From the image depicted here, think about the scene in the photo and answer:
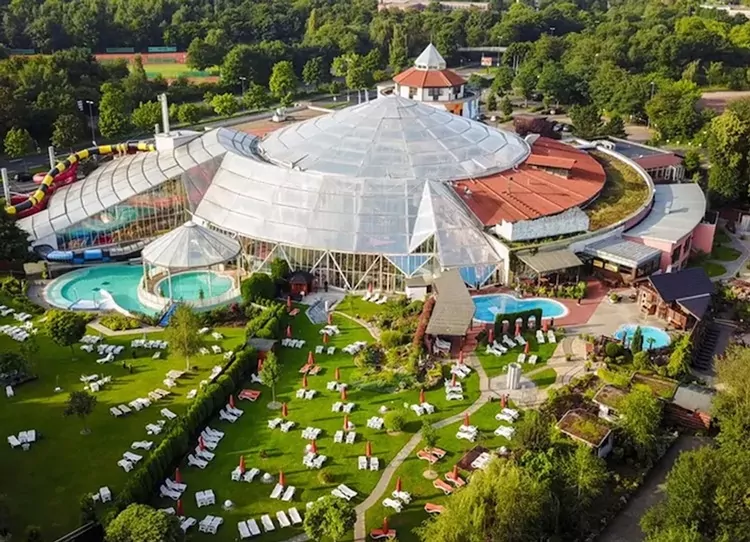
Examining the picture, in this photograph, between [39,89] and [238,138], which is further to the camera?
[39,89]

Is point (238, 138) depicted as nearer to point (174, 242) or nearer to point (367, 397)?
point (174, 242)

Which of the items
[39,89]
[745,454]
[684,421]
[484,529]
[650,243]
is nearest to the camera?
[484,529]

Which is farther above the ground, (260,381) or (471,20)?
(471,20)

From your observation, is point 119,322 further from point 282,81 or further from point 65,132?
point 282,81

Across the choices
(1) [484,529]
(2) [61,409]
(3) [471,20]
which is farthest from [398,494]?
(3) [471,20]

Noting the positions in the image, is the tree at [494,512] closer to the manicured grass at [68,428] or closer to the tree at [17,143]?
the manicured grass at [68,428]

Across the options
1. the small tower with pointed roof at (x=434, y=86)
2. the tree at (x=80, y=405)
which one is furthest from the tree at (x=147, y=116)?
the tree at (x=80, y=405)
